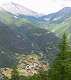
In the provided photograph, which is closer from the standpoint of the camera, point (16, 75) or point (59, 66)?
point (59, 66)

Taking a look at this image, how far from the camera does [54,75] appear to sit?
20.1 meters

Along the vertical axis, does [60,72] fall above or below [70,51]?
below

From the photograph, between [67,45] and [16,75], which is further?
[16,75]

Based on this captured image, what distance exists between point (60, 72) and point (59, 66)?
1.21ft

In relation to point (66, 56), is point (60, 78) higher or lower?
lower

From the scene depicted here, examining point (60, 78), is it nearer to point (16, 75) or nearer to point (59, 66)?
point (59, 66)

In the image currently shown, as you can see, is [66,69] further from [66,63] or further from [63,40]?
[63,40]

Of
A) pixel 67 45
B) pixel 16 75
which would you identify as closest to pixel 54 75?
pixel 67 45

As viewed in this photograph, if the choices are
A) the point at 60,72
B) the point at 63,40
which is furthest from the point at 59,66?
the point at 63,40

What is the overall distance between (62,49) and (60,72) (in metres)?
1.38

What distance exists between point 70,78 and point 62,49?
5.84 ft

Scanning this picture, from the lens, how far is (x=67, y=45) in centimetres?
1989

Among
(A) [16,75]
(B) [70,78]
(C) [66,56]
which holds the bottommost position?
(B) [70,78]

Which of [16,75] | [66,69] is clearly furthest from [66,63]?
[16,75]
